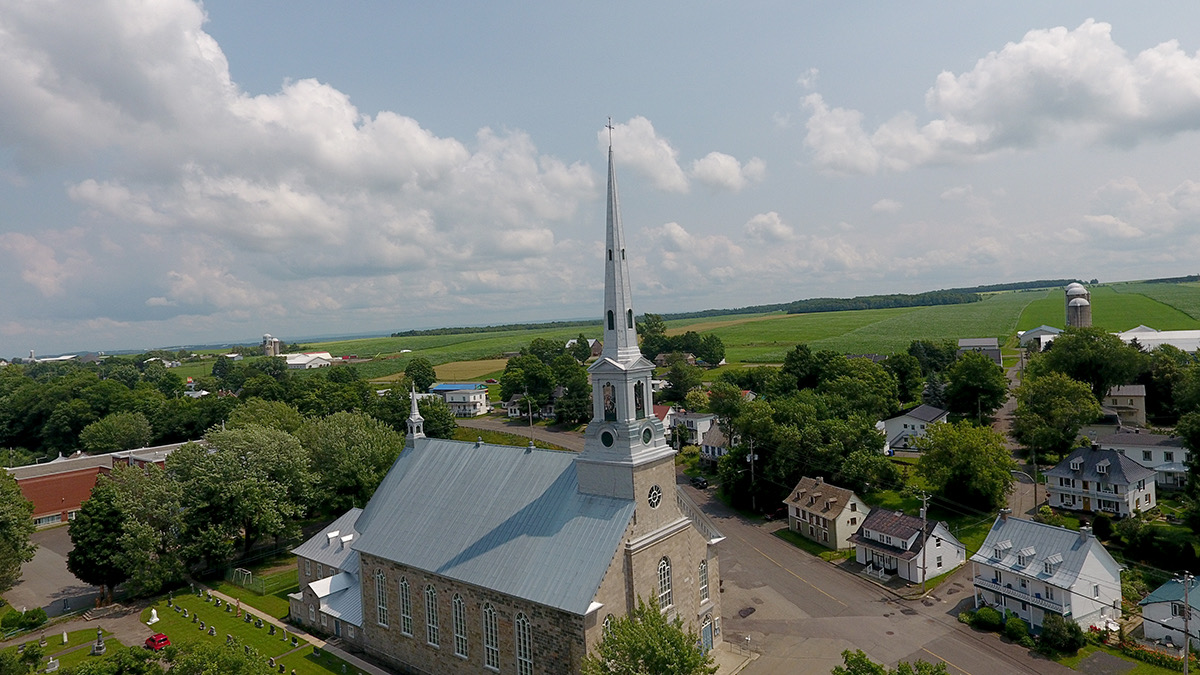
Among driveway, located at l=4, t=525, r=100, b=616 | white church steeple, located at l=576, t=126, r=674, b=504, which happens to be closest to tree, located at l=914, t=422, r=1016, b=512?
white church steeple, located at l=576, t=126, r=674, b=504

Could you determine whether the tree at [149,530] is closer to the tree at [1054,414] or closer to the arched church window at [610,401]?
the arched church window at [610,401]

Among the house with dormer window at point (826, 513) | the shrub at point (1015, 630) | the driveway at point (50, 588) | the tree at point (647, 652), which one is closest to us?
the tree at point (647, 652)

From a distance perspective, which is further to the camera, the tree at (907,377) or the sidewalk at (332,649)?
the tree at (907,377)

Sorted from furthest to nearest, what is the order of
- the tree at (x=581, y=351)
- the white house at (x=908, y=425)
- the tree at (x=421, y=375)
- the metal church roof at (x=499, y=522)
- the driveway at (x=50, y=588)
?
the tree at (x=581, y=351) → the tree at (x=421, y=375) → the white house at (x=908, y=425) → the driveway at (x=50, y=588) → the metal church roof at (x=499, y=522)

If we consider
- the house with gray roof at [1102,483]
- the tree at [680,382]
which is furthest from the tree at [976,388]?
the tree at [680,382]

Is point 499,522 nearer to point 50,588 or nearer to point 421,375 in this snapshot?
point 50,588

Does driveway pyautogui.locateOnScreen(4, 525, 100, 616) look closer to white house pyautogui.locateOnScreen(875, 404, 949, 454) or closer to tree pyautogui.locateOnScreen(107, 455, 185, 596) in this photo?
tree pyautogui.locateOnScreen(107, 455, 185, 596)

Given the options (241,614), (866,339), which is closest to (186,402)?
(241,614)
